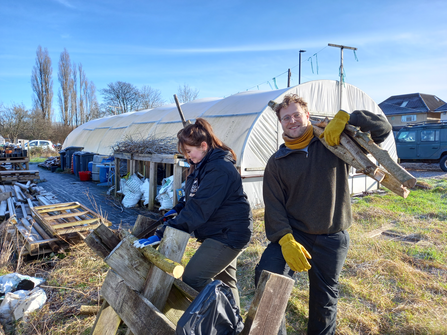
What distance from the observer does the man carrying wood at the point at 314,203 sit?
2.23 meters

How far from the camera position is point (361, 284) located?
363 cm

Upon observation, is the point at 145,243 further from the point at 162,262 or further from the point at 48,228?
the point at 48,228

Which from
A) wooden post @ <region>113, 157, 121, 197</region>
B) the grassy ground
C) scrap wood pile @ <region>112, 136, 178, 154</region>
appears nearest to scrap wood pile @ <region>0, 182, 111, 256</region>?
the grassy ground

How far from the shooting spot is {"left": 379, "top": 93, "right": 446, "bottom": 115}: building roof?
3337cm

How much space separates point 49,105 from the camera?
36.9m

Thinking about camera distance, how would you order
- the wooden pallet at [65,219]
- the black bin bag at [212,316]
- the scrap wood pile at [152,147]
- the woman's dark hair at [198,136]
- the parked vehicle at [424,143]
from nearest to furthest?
the black bin bag at [212,316], the woman's dark hair at [198,136], the wooden pallet at [65,219], the scrap wood pile at [152,147], the parked vehicle at [424,143]

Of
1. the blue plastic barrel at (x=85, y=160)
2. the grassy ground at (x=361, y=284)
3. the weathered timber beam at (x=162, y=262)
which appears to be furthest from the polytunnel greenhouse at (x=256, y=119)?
the weathered timber beam at (x=162, y=262)

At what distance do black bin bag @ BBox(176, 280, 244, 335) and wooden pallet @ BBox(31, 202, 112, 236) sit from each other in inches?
155

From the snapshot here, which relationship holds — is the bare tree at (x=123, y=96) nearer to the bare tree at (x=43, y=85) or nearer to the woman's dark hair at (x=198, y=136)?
the bare tree at (x=43, y=85)

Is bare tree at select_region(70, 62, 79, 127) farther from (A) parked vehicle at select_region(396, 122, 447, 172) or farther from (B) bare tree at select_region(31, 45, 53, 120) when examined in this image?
(A) parked vehicle at select_region(396, 122, 447, 172)

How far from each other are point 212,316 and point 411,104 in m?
40.5

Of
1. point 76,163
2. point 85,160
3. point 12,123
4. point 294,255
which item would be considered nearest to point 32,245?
point 294,255

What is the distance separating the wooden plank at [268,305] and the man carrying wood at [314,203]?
688 millimetres

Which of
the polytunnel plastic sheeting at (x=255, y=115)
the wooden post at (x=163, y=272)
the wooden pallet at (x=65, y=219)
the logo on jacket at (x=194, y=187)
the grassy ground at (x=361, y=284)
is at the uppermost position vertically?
the polytunnel plastic sheeting at (x=255, y=115)
